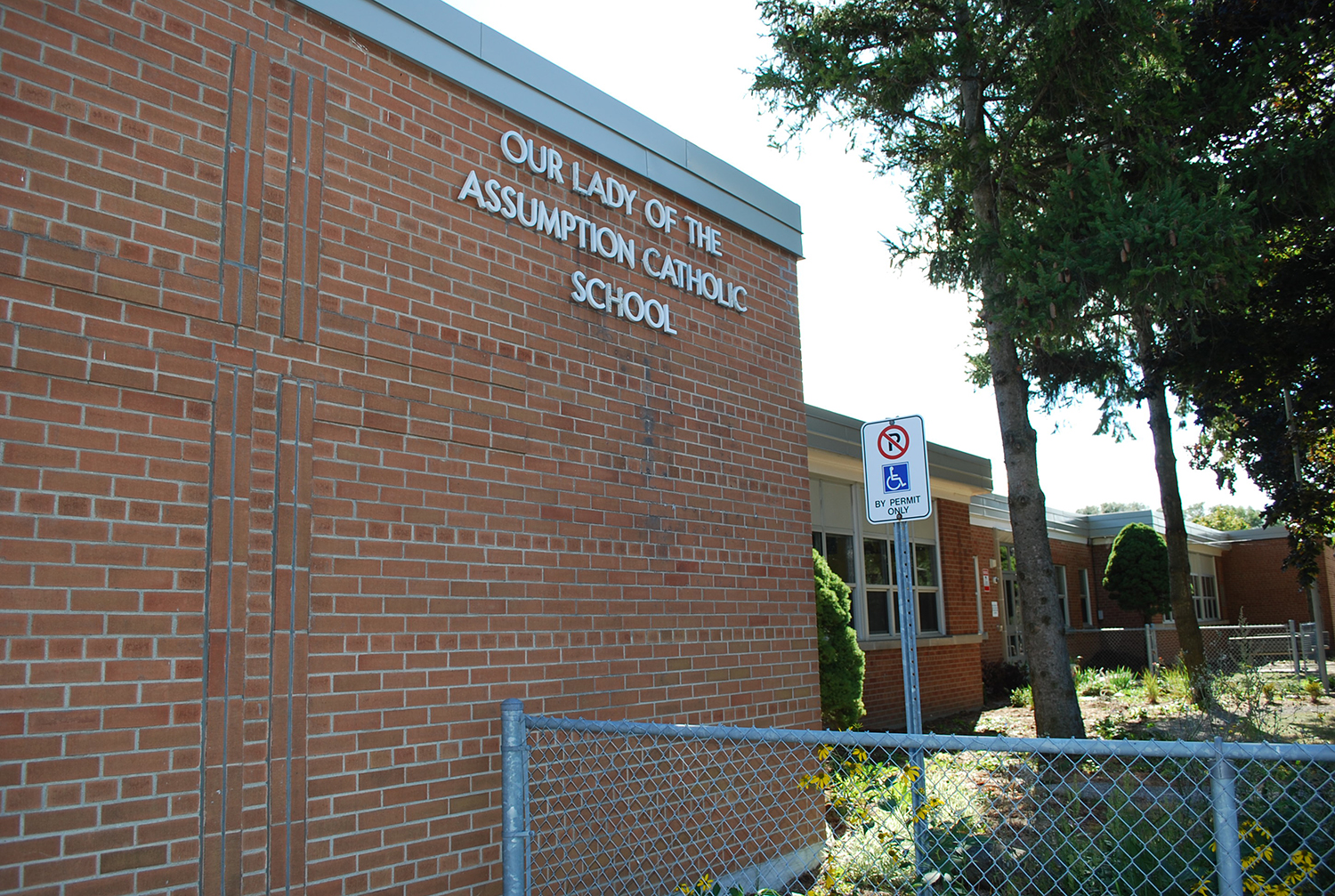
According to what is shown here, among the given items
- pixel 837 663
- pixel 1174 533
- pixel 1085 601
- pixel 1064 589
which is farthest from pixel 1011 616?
pixel 837 663

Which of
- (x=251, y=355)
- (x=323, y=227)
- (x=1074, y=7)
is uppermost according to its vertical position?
(x=1074, y=7)

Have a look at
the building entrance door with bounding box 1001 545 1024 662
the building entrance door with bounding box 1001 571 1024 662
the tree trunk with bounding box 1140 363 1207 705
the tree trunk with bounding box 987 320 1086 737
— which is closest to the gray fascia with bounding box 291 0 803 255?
the tree trunk with bounding box 987 320 1086 737

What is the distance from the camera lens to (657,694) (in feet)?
18.8

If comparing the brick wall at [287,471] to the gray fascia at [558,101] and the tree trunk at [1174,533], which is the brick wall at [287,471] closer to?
the gray fascia at [558,101]

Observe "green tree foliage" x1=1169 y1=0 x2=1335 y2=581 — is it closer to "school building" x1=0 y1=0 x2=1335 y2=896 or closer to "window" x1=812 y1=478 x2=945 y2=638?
"window" x1=812 y1=478 x2=945 y2=638

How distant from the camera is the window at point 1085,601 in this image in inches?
1143

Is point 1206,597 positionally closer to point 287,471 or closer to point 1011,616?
point 1011,616

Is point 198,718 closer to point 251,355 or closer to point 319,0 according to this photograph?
point 251,355

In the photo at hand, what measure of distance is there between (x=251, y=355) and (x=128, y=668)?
1357 millimetres

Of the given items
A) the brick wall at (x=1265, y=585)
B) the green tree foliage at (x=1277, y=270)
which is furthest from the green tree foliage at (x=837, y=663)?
the brick wall at (x=1265, y=585)

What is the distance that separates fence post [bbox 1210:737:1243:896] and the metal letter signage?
2.10m

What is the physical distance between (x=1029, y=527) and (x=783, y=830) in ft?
20.7

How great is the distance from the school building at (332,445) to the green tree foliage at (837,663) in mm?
3368

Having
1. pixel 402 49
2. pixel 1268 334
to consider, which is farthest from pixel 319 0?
pixel 1268 334
